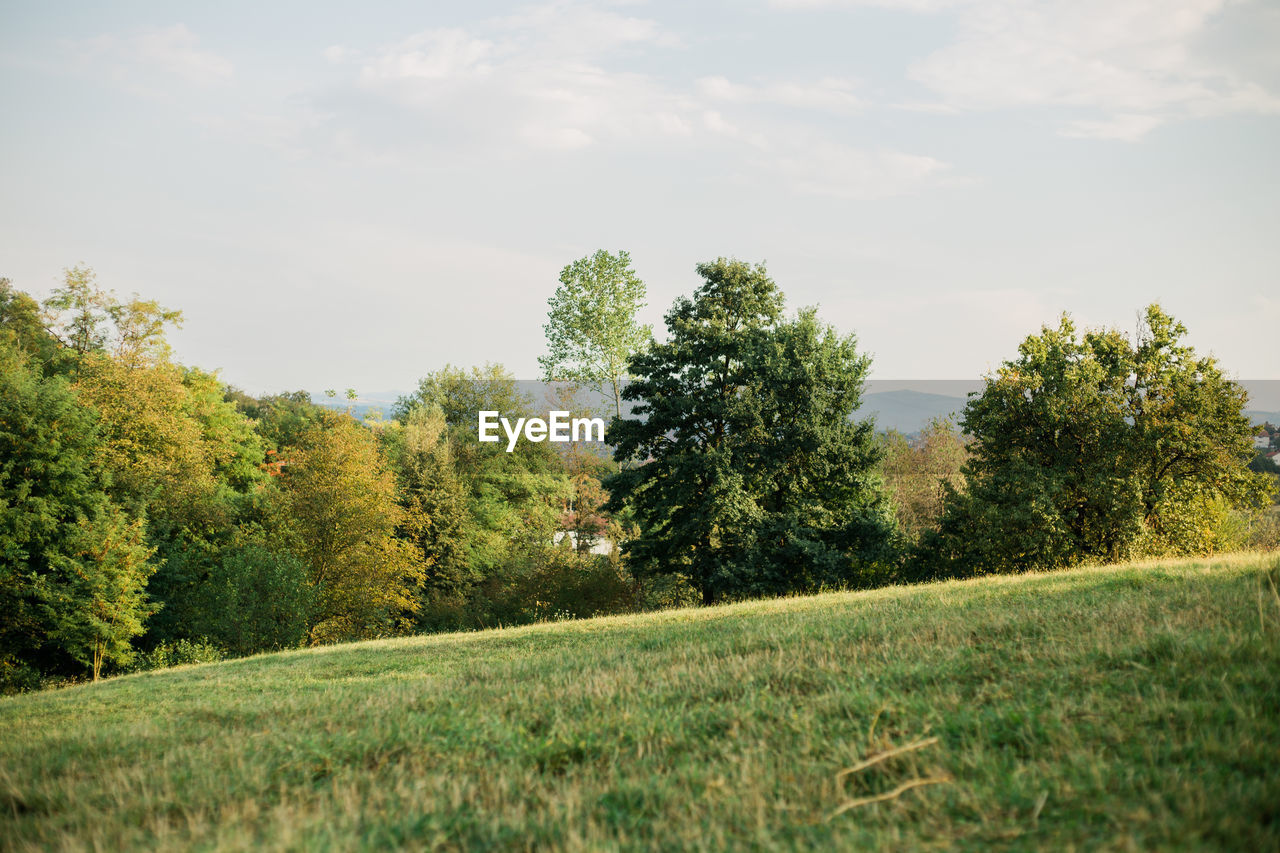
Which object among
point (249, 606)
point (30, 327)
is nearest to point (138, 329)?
point (30, 327)

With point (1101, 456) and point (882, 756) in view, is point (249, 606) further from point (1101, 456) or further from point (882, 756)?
point (1101, 456)

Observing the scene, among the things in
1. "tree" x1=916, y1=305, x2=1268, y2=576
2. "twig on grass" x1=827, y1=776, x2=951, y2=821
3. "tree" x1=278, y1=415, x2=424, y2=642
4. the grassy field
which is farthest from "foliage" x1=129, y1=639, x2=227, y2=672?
"tree" x1=916, y1=305, x2=1268, y2=576

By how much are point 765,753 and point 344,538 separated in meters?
36.0

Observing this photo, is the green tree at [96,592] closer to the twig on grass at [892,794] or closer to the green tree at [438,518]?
the green tree at [438,518]

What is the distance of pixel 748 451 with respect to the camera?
29.9 meters

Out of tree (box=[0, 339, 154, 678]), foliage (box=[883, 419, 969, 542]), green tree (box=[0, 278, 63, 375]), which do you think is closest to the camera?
tree (box=[0, 339, 154, 678])

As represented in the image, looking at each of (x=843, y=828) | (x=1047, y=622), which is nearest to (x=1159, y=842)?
(x=843, y=828)

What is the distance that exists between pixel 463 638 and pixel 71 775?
12461mm

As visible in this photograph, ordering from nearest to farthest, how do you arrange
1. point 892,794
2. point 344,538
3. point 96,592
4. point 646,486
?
point 892,794, point 96,592, point 646,486, point 344,538

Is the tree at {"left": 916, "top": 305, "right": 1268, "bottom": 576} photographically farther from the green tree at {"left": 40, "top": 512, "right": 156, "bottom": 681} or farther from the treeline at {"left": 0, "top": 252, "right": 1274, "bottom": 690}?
the green tree at {"left": 40, "top": 512, "right": 156, "bottom": 681}

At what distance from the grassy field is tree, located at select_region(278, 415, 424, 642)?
29154 mm

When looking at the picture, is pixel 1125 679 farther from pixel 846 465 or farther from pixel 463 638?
pixel 846 465

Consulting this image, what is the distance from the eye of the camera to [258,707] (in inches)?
321

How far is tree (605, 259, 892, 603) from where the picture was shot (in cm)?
2925
